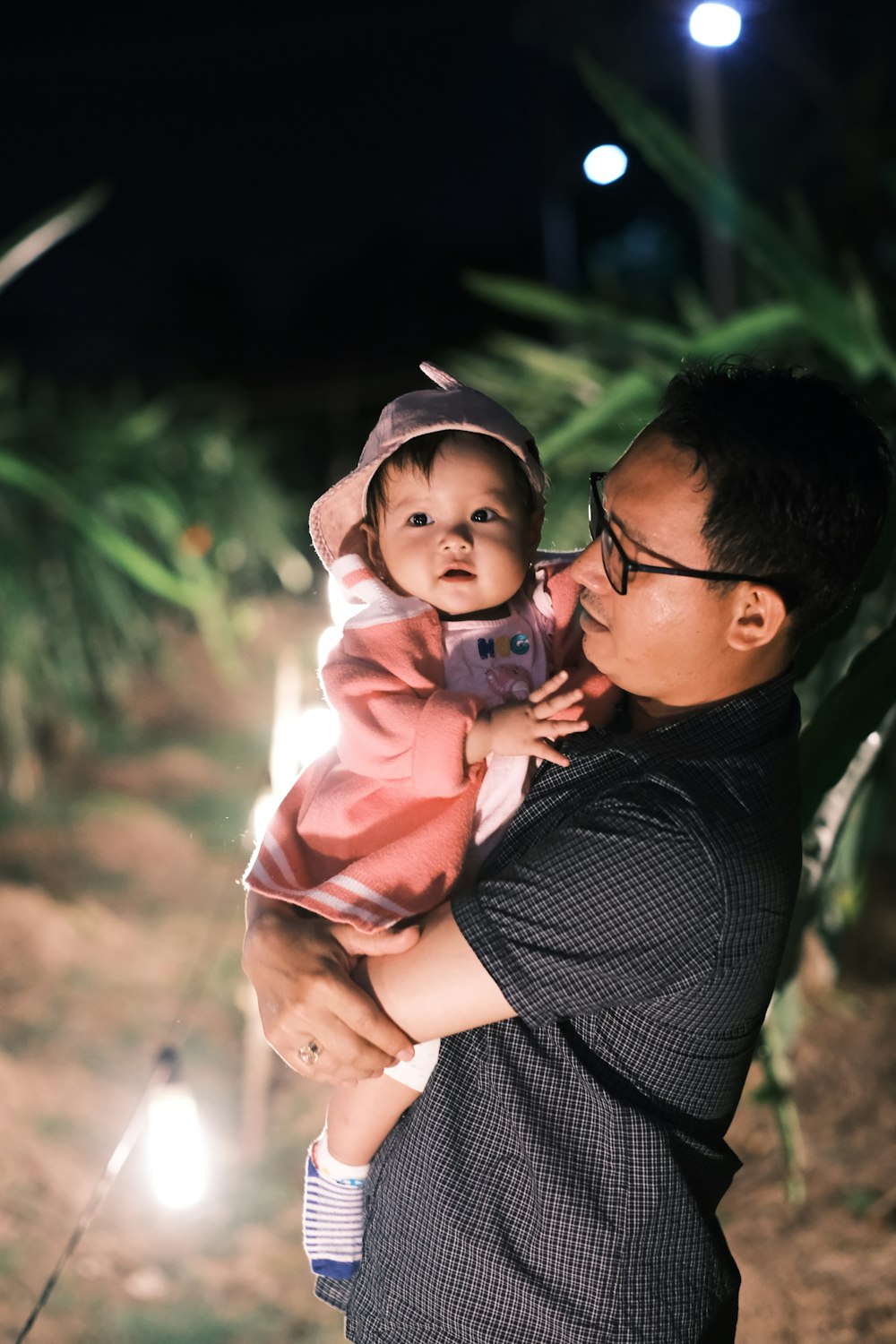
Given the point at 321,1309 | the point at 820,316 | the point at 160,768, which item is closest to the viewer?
the point at 820,316

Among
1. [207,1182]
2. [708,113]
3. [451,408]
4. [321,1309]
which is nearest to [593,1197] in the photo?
[451,408]

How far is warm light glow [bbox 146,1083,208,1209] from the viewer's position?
75.8 inches

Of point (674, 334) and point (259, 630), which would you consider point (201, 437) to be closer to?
point (259, 630)

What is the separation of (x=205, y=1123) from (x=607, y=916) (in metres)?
2.50

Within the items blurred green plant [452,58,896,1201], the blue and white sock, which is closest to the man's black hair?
blurred green plant [452,58,896,1201]

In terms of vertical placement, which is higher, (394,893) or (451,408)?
(451,408)

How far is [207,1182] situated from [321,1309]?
48 cm

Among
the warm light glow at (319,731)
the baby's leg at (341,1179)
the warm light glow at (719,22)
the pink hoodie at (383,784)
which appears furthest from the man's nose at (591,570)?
the warm light glow at (719,22)

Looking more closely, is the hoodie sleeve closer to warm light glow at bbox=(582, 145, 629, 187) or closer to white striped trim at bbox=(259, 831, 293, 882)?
white striped trim at bbox=(259, 831, 293, 882)

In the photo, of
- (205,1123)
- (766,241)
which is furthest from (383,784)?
(205,1123)

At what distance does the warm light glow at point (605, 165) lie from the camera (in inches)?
66.3

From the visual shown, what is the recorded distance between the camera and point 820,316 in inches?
70.6

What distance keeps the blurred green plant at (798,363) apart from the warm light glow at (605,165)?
0.08 metres

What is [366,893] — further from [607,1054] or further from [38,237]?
[38,237]
